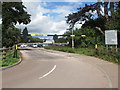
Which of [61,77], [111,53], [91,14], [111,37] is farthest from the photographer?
[91,14]

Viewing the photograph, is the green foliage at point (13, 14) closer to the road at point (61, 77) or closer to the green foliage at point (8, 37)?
the green foliage at point (8, 37)

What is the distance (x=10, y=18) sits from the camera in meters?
40.8

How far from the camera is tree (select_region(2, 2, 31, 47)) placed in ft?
128

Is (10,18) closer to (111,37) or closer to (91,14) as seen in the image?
(91,14)

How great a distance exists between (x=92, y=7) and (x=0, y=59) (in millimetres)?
26809

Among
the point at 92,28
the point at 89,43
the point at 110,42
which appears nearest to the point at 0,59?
the point at 110,42

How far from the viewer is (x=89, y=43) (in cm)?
4653

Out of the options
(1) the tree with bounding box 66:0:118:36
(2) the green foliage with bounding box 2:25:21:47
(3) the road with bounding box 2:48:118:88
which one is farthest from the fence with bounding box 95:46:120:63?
(2) the green foliage with bounding box 2:25:21:47

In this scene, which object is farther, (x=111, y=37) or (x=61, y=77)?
(x=111, y=37)

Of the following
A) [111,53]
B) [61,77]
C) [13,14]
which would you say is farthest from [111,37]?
[13,14]

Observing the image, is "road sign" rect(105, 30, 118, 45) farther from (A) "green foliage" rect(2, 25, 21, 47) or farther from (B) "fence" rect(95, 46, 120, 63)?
(A) "green foliage" rect(2, 25, 21, 47)

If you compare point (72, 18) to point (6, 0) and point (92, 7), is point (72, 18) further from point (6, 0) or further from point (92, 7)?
point (6, 0)

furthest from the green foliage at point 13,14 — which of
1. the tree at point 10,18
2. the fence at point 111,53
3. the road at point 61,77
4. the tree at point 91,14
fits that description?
the road at point 61,77

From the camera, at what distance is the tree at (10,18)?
1536 inches
